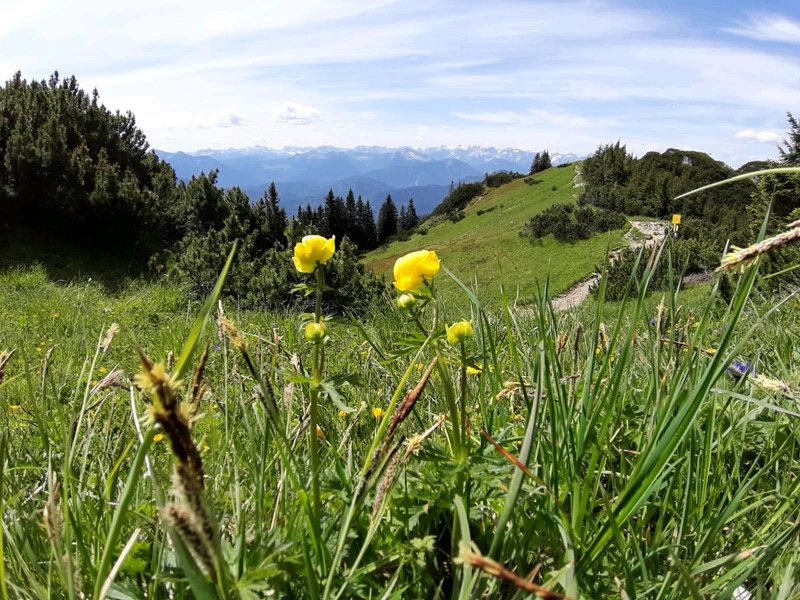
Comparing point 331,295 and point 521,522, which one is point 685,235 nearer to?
point 331,295

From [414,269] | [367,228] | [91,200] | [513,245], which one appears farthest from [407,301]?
[367,228]

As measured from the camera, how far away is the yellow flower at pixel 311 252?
1.07 meters

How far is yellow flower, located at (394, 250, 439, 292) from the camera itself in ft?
3.48

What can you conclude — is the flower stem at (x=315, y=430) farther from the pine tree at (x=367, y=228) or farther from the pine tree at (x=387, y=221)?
the pine tree at (x=387, y=221)

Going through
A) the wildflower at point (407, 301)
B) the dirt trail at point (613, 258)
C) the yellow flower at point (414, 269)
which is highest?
the yellow flower at point (414, 269)

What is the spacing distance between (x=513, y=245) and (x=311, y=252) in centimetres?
2894

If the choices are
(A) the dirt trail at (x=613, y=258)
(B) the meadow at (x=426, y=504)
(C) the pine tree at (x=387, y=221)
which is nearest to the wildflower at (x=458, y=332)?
(B) the meadow at (x=426, y=504)

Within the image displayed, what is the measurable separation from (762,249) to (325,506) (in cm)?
86

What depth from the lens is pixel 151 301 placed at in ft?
22.9

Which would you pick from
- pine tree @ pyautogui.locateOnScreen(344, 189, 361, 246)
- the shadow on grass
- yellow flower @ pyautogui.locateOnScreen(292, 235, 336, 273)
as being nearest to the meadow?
yellow flower @ pyautogui.locateOnScreen(292, 235, 336, 273)

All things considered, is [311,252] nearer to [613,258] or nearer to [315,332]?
[315,332]

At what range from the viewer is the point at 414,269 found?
1065 mm

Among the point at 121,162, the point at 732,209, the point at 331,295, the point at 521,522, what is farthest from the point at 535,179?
the point at 521,522

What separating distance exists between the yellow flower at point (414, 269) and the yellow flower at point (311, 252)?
147mm
